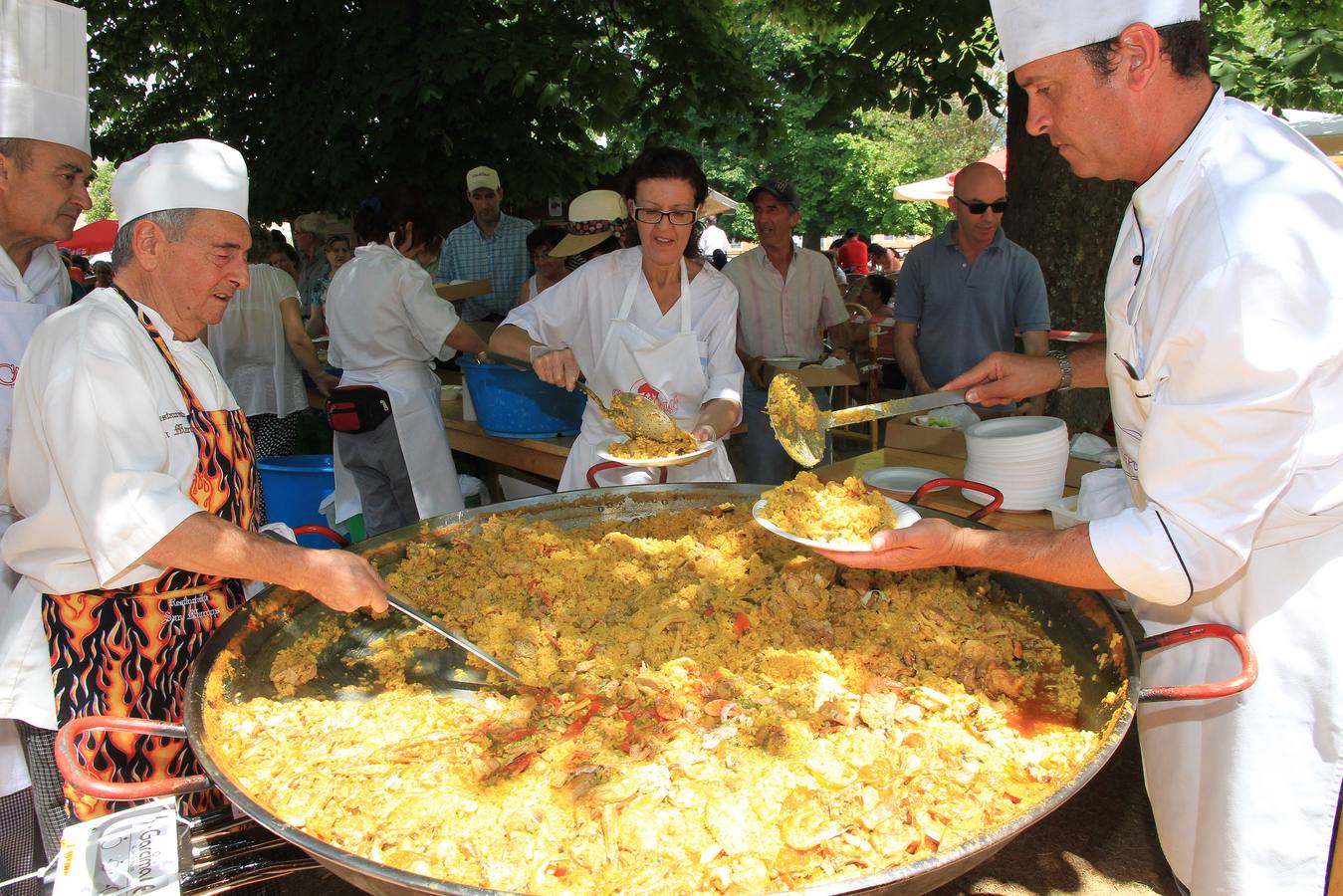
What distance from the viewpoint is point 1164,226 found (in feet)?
5.06

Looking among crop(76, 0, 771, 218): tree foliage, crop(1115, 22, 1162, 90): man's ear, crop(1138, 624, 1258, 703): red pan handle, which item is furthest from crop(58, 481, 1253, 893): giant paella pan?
crop(76, 0, 771, 218): tree foliage

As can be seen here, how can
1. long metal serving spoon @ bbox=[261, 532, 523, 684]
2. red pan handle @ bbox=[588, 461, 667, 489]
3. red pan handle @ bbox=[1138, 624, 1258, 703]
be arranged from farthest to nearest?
1. red pan handle @ bbox=[588, 461, 667, 489]
2. long metal serving spoon @ bbox=[261, 532, 523, 684]
3. red pan handle @ bbox=[1138, 624, 1258, 703]

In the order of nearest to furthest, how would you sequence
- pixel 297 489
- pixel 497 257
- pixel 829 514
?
pixel 829 514
pixel 297 489
pixel 497 257

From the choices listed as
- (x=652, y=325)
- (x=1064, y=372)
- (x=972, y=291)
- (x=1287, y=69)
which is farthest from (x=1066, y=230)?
(x=1064, y=372)

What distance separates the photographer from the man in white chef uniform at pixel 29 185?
6.61ft

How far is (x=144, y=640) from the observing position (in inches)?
69.1

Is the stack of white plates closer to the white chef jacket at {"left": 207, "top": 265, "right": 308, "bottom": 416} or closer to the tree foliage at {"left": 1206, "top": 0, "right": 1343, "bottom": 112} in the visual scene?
the tree foliage at {"left": 1206, "top": 0, "right": 1343, "bottom": 112}

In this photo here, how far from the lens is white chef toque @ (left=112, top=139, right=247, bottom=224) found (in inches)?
69.1

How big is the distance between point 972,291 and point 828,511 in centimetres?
286

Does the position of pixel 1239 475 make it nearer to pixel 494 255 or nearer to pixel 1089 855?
pixel 1089 855

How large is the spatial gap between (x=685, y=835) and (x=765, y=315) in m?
4.11

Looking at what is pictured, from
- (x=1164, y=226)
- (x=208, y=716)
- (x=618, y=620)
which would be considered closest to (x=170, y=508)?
(x=208, y=716)

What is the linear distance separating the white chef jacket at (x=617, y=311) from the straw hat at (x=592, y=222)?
202 centimetres

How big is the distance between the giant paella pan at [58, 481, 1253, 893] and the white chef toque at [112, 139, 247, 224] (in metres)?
0.80
